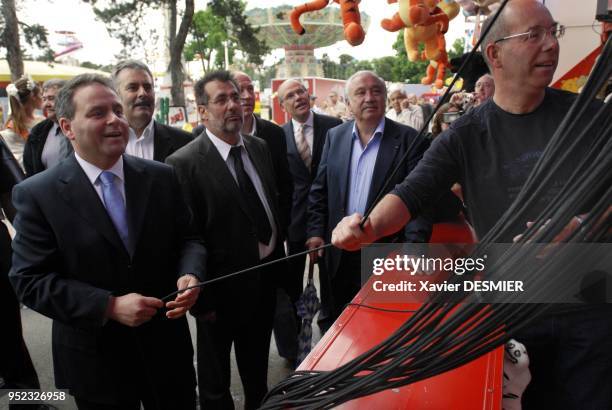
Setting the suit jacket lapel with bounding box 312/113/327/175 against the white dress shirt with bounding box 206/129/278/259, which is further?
the suit jacket lapel with bounding box 312/113/327/175

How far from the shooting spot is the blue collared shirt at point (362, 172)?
3.24 meters

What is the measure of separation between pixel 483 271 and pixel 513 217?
16 centimetres

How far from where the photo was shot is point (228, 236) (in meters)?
2.71

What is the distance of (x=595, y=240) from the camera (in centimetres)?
92

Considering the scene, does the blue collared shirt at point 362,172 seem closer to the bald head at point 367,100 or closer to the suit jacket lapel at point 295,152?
the bald head at point 367,100

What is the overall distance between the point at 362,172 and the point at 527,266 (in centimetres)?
228

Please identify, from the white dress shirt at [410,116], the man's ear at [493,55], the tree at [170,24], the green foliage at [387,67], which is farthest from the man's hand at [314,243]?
the green foliage at [387,67]

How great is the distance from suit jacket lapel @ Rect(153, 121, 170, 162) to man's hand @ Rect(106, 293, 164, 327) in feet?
5.10

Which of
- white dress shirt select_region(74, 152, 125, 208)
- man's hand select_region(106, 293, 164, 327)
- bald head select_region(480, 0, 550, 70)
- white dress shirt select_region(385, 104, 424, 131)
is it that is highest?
bald head select_region(480, 0, 550, 70)

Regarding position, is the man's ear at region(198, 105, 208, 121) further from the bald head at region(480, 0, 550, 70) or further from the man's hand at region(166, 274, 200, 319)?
the bald head at region(480, 0, 550, 70)

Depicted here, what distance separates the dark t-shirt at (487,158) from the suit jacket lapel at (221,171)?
117 cm

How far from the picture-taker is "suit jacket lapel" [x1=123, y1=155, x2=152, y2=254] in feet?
6.84

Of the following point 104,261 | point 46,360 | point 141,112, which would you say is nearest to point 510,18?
point 104,261

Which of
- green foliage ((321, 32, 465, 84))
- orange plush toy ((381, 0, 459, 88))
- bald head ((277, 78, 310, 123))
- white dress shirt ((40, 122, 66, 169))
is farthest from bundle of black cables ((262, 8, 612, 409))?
green foliage ((321, 32, 465, 84))
